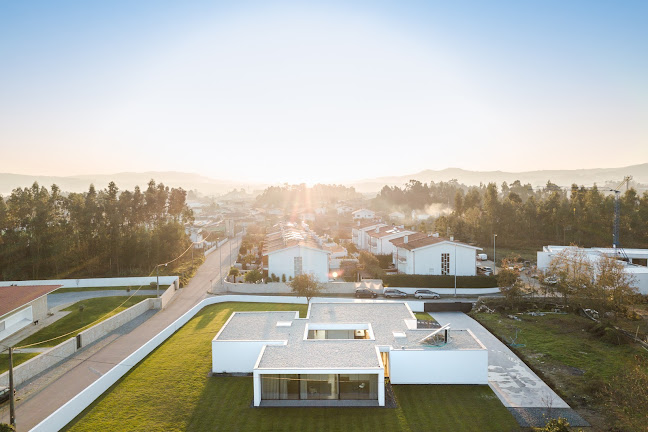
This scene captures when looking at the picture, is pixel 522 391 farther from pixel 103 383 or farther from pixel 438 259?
pixel 438 259

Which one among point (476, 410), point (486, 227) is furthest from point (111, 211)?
point (486, 227)

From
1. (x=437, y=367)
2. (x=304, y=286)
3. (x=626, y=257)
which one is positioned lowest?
(x=437, y=367)

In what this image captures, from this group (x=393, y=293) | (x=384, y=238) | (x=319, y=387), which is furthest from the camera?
(x=384, y=238)

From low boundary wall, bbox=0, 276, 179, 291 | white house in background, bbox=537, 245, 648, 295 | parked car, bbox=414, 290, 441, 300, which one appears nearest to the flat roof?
parked car, bbox=414, 290, 441, 300

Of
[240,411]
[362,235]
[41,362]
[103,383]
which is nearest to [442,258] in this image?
[362,235]

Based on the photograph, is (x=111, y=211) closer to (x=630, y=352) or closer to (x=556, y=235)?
(x=630, y=352)

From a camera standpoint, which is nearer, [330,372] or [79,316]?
[330,372]

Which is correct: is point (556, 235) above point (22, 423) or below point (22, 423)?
above

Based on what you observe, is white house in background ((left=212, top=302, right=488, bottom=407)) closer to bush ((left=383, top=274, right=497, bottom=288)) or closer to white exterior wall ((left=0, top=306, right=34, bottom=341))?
bush ((left=383, top=274, right=497, bottom=288))
